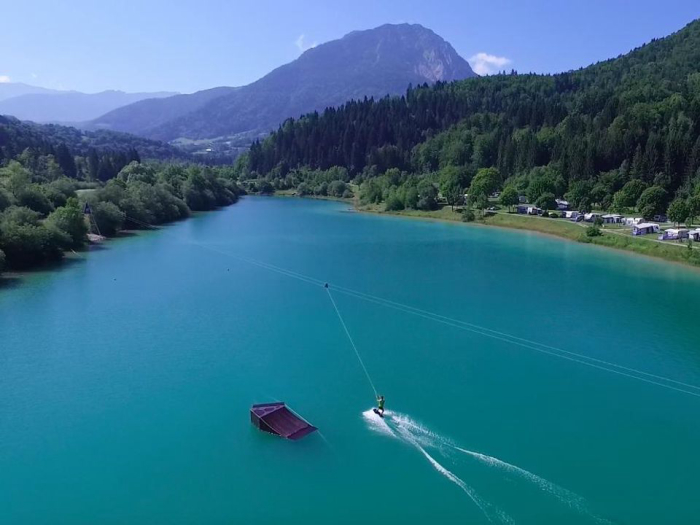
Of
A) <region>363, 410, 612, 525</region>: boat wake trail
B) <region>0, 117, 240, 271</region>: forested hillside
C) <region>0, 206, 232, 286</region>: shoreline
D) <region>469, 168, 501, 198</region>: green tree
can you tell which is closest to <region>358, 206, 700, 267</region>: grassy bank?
<region>469, 168, 501, 198</region>: green tree

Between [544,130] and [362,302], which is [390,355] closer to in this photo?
[362,302]

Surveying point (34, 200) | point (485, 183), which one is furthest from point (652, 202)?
point (34, 200)

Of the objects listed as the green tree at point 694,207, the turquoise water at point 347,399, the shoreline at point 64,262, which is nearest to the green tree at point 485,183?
the green tree at point 694,207

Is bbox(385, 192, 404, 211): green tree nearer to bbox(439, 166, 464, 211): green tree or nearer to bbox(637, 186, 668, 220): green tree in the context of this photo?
bbox(439, 166, 464, 211): green tree

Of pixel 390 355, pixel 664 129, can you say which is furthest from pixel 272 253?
pixel 664 129

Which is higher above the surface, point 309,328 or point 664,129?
point 664,129

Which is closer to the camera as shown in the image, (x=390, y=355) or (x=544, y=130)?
(x=390, y=355)
